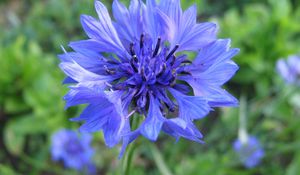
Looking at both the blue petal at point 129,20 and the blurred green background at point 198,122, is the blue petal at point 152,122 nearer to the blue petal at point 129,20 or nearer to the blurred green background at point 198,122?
the blue petal at point 129,20

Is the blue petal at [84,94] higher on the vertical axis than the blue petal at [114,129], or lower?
higher

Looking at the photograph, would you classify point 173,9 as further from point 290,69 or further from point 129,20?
point 290,69

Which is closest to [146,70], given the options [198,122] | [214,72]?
[214,72]

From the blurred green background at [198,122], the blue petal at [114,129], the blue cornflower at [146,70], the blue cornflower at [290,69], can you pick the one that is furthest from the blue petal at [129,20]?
the blue cornflower at [290,69]

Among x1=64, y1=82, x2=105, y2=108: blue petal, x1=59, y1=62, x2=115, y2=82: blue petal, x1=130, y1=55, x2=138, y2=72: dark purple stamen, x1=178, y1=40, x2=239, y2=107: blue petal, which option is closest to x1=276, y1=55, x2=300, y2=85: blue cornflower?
x1=178, y1=40, x2=239, y2=107: blue petal

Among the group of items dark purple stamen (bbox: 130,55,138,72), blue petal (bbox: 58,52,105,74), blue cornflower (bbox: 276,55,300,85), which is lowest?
blue cornflower (bbox: 276,55,300,85)

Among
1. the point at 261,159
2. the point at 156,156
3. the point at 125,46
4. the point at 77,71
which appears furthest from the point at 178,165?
the point at 77,71

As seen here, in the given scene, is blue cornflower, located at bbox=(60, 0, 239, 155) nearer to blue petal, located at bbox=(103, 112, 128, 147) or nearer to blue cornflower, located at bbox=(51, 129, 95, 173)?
blue petal, located at bbox=(103, 112, 128, 147)
